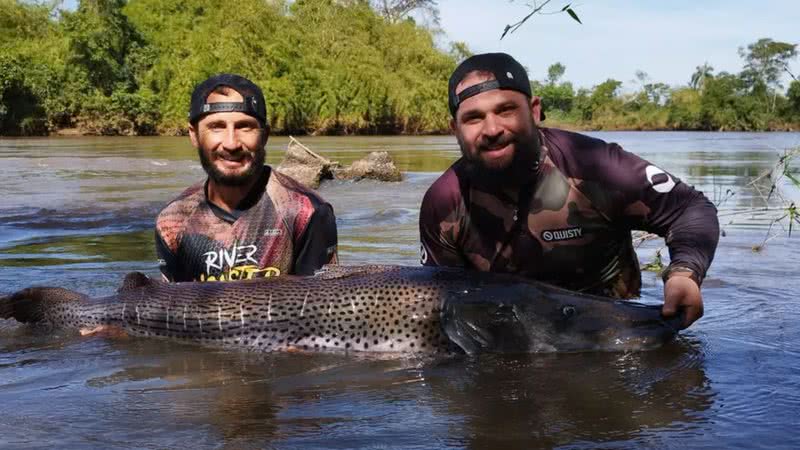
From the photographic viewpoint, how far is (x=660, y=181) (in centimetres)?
432

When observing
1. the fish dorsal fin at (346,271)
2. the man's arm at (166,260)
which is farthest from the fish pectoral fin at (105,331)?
the fish dorsal fin at (346,271)

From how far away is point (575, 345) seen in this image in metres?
4.25

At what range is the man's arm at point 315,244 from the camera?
5.15 m

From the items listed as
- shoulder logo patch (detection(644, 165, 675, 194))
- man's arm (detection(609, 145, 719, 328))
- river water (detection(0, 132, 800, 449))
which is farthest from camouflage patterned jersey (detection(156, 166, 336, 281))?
shoulder logo patch (detection(644, 165, 675, 194))

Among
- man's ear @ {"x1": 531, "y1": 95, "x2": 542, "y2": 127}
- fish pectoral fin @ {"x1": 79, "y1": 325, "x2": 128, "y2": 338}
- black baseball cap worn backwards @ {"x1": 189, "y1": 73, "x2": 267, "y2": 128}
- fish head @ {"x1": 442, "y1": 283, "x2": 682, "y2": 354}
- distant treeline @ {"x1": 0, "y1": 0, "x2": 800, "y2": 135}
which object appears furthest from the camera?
distant treeline @ {"x1": 0, "y1": 0, "x2": 800, "y2": 135}

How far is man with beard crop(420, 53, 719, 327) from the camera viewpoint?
433 centimetres

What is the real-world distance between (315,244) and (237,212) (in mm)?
520

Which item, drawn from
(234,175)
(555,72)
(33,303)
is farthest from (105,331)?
(555,72)

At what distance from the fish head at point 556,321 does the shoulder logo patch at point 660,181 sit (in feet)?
1.94

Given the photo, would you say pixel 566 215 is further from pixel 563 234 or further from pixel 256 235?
pixel 256 235

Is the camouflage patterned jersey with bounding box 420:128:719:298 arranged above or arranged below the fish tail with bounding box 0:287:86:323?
above

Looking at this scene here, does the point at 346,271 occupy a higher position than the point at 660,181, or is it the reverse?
the point at 660,181

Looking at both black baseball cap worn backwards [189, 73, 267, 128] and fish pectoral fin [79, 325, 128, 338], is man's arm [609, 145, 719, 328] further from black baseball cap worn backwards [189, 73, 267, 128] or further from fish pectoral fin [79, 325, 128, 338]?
fish pectoral fin [79, 325, 128, 338]

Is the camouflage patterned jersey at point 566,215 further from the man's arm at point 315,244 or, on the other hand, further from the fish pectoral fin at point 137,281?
the fish pectoral fin at point 137,281
